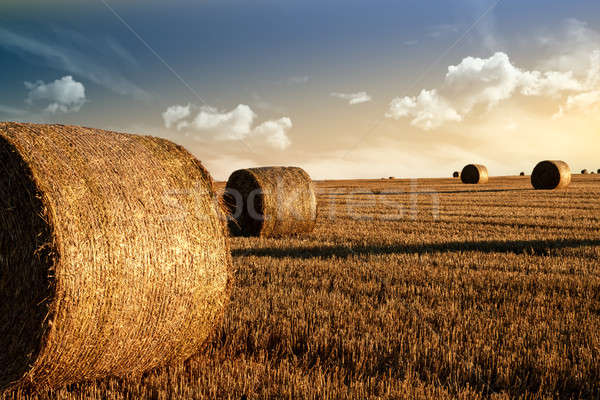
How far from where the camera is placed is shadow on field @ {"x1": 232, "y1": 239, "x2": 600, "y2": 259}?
853cm

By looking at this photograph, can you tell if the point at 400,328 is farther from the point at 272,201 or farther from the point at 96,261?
the point at 272,201

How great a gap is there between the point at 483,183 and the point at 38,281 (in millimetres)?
39934

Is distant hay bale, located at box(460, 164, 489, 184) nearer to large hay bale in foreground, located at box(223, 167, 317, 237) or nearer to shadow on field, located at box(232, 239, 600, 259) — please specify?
shadow on field, located at box(232, 239, 600, 259)

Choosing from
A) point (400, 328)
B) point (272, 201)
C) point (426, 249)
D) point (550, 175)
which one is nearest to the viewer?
point (400, 328)

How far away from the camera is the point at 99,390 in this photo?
337cm

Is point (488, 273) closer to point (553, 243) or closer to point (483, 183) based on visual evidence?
point (553, 243)

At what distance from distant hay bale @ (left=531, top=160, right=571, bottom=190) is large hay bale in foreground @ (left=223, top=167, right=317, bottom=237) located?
73.1 feet

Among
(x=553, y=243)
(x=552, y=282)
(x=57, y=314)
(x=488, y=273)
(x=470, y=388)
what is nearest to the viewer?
(x=57, y=314)

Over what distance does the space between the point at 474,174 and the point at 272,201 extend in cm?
3193

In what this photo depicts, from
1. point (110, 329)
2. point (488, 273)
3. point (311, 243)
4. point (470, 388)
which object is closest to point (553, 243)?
point (488, 273)

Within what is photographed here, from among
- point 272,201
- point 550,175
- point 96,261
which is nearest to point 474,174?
point 550,175

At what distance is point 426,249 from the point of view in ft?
29.7

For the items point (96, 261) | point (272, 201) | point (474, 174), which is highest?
point (474, 174)

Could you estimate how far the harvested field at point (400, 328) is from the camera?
3436 mm
